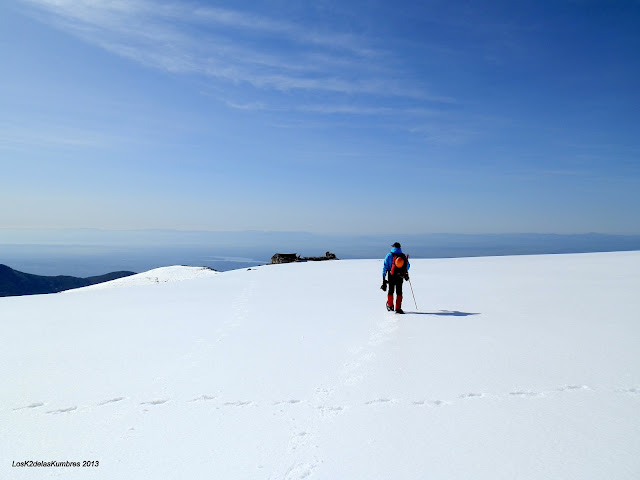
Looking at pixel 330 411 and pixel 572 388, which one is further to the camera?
pixel 572 388

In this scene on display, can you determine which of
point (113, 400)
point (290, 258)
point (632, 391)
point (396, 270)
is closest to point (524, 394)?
point (632, 391)

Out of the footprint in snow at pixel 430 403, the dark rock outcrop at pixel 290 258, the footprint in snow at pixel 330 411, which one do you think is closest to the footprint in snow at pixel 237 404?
the footprint in snow at pixel 330 411

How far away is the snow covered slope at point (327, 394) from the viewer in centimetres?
380

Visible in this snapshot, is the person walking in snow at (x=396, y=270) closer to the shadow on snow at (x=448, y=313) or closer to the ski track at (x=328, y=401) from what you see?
the shadow on snow at (x=448, y=313)

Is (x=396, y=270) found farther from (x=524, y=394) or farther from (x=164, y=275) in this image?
(x=164, y=275)

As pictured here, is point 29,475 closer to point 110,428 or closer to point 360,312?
point 110,428

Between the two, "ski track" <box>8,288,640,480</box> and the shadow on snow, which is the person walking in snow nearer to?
the shadow on snow

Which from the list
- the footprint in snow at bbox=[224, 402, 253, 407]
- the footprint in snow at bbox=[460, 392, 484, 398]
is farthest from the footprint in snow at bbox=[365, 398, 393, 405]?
the footprint in snow at bbox=[224, 402, 253, 407]

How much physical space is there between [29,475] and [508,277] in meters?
19.5

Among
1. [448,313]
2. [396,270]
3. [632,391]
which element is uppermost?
[396,270]

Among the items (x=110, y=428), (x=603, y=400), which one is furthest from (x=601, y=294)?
(x=110, y=428)

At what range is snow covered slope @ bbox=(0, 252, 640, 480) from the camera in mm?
3805

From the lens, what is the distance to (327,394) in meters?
5.34

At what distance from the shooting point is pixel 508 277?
18.8 metres
